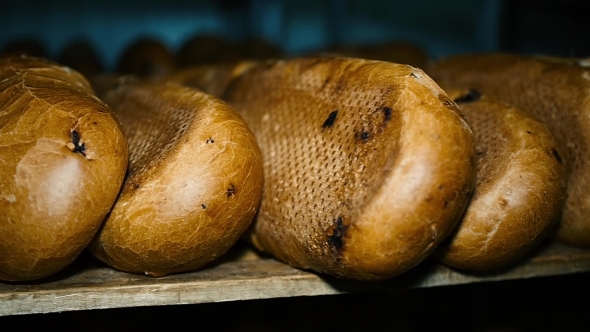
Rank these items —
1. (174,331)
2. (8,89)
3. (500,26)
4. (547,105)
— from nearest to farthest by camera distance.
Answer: (8,89)
(547,105)
(174,331)
(500,26)

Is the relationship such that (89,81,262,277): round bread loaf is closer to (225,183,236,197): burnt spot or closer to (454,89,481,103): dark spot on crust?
(225,183,236,197): burnt spot

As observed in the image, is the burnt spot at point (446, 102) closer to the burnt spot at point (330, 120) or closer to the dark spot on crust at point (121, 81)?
the burnt spot at point (330, 120)

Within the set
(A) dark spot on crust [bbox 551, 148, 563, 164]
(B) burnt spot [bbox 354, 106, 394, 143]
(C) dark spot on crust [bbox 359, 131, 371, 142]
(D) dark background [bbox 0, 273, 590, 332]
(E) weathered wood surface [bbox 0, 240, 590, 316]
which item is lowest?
(D) dark background [bbox 0, 273, 590, 332]

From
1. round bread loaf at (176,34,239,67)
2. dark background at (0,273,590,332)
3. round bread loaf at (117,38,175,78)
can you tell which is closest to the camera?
dark background at (0,273,590,332)

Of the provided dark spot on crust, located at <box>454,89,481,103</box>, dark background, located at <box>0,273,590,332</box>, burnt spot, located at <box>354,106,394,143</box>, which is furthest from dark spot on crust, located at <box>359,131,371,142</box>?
dark background, located at <box>0,273,590,332</box>

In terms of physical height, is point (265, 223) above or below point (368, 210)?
below

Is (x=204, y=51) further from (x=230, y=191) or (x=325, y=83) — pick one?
(x=230, y=191)

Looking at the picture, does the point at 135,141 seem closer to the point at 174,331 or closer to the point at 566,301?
the point at 174,331

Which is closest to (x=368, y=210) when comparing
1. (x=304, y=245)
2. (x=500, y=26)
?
(x=304, y=245)
